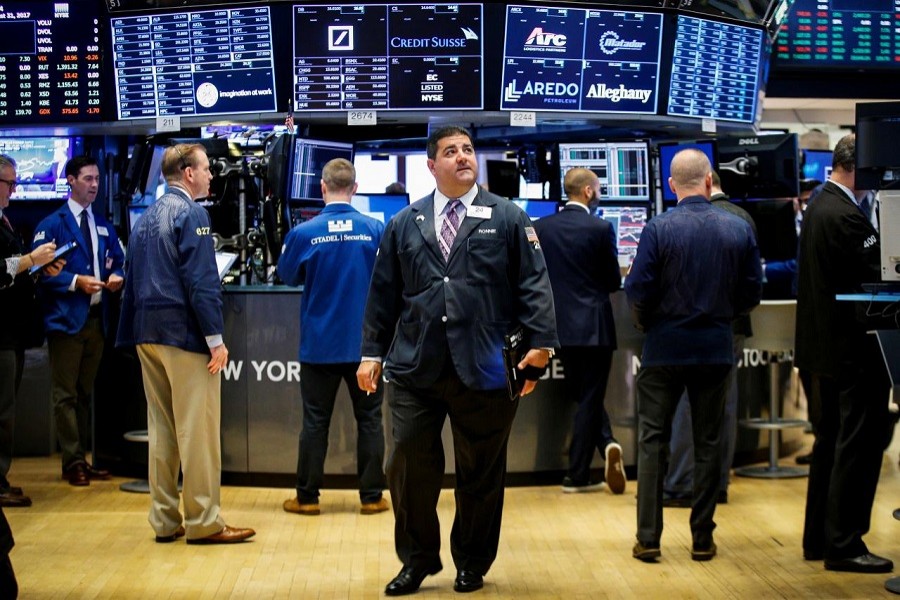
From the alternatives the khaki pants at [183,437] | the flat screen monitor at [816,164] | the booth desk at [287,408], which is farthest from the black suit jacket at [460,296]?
the flat screen monitor at [816,164]

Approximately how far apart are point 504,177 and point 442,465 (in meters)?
4.38

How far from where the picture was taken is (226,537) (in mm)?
5676

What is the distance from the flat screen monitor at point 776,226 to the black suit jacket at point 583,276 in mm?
1818

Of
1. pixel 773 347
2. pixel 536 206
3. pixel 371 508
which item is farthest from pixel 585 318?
pixel 536 206

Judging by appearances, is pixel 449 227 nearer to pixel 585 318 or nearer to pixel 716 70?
pixel 585 318

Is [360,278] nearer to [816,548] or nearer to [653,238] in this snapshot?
[653,238]

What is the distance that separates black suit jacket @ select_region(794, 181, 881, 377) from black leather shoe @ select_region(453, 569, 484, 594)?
1.58m

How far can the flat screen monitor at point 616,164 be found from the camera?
27.9ft

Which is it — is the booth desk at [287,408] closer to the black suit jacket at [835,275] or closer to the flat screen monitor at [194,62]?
the flat screen monitor at [194,62]

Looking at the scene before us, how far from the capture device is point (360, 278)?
6395mm

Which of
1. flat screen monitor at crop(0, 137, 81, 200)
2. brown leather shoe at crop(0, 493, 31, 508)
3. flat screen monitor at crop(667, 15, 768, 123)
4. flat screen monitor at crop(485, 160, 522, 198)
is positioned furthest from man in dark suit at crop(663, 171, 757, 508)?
flat screen monitor at crop(0, 137, 81, 200)

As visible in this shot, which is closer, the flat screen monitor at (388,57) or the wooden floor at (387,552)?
the wooden floor at (387,552)

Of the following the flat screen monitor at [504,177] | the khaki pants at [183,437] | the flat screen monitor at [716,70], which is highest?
the flat screen monitor at [716,70]

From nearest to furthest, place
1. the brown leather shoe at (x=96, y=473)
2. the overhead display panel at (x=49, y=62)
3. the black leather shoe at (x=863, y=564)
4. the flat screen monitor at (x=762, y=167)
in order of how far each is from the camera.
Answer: the black leather shoe at (x=863, y=564)
the brown leather shoe at (x=96, y=473)
the overhead display panel at (x=49, y=62)
the flat screen monitor at (x=762, y=167)
